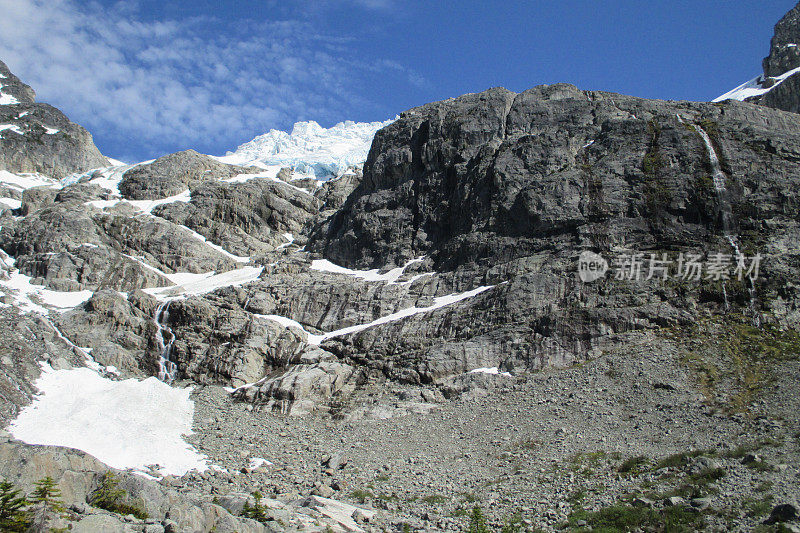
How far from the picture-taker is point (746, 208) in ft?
167

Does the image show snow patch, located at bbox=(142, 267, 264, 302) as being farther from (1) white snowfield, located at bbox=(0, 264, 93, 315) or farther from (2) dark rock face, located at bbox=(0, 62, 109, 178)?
(2) dark rock face, located at bbox=(0, 62, 109, 178)

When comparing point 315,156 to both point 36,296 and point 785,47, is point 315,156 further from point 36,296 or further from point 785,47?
point 785,47

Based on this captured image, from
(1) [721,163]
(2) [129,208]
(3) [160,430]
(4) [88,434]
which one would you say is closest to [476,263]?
(1) [721,163]

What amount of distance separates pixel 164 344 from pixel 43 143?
96.4m

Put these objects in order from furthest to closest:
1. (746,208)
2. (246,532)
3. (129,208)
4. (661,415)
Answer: (129,208)
(746,208)
(661,415)
(246,532)

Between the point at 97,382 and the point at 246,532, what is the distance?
34046 millimetres

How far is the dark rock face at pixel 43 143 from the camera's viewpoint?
11712 centimetres

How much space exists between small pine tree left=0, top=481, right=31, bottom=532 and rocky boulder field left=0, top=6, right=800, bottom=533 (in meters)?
0.08

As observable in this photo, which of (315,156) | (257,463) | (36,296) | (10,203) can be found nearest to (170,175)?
(10,203)

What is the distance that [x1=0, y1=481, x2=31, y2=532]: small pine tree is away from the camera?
14750 millimetres

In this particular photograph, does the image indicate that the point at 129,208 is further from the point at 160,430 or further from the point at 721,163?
the point at 721,163

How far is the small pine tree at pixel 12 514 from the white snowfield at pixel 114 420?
55.9ft

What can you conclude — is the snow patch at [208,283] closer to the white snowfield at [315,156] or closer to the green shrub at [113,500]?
the green shrub at [113,500]

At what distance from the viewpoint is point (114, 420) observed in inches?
1516
